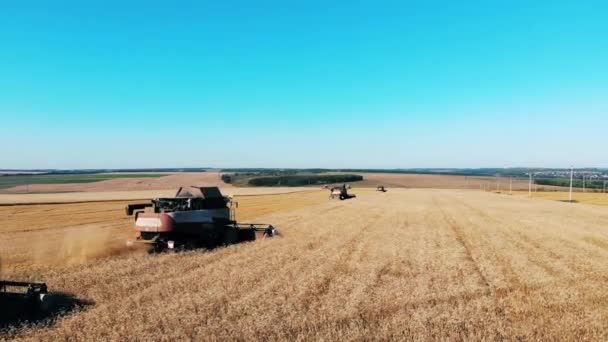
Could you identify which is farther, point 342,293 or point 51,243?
point 51,243

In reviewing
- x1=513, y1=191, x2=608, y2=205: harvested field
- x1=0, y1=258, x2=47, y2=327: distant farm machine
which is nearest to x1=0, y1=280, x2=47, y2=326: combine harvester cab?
x1=0, y1=258, x2=47, y2=327: distant farm machine

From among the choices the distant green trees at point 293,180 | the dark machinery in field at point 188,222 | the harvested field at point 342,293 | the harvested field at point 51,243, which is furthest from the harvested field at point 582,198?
the harvested field at point 51,243

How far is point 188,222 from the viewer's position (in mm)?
16312

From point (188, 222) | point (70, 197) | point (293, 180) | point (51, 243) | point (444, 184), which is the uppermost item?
point (188, 222)

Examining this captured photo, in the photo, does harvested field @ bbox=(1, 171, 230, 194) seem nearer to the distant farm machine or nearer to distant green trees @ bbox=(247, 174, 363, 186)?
distant green trees @ bbox=(247, 174, 363, 186)

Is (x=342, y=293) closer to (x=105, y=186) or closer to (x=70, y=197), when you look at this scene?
(x=70, y=197)

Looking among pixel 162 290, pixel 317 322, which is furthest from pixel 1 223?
pixel 317 322

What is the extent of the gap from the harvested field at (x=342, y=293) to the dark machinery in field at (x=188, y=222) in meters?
0.86

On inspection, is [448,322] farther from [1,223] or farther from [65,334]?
[1,223]

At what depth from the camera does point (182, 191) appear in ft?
59.8

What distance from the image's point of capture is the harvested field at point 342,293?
25.9ft

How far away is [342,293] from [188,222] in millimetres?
7714

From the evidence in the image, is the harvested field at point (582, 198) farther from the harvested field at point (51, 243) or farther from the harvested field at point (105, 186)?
the harvested field at point (105, 186)

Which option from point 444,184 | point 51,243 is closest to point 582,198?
point 444,184
